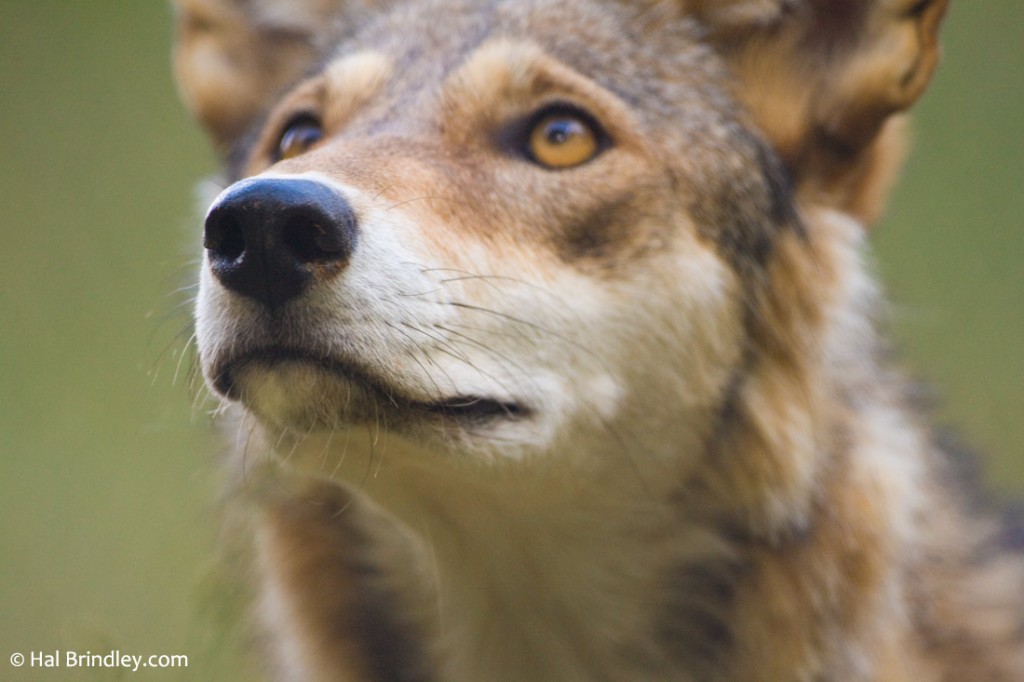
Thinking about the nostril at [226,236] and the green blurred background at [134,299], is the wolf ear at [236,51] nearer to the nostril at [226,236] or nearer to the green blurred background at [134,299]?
the green blurred background at [134,299]

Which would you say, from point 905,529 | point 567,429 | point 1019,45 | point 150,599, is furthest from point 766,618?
point 1019,45

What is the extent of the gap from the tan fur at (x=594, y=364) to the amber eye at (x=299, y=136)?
0.04 meters

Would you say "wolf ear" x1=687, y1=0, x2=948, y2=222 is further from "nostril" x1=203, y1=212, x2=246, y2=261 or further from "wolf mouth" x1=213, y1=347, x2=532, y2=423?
"nostril" x1=203, y1=212, x2=246, y2=261

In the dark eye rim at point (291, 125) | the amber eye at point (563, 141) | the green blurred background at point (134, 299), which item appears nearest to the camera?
the amber eye at point (563, 141)

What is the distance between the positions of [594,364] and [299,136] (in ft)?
3.93

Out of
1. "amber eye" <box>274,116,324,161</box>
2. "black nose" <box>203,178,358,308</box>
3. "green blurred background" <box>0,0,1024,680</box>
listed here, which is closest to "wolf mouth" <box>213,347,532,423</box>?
"black nose" <box>203,178,358,308</box>

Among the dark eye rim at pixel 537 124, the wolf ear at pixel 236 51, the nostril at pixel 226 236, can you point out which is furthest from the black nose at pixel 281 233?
the wolf ear at pixel 236 51

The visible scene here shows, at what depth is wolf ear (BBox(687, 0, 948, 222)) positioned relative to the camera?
3609 mm

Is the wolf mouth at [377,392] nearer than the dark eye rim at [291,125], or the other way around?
the wolf mouth at [377,392]

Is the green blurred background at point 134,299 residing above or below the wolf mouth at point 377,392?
above

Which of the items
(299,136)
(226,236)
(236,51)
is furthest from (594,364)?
(236,51)

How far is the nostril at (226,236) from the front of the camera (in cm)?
271

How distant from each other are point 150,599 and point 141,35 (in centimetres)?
744

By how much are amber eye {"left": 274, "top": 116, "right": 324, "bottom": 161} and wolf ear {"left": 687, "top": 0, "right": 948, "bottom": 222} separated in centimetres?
116
